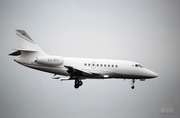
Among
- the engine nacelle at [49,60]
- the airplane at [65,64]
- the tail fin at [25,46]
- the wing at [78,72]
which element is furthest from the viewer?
the tail fin at [25,46]

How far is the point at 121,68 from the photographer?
26.2 m

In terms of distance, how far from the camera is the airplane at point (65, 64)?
80.8 ft

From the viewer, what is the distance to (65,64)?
25078mm

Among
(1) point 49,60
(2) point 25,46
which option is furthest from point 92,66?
(2) point 25,46

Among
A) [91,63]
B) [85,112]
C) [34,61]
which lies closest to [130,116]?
[85,112]

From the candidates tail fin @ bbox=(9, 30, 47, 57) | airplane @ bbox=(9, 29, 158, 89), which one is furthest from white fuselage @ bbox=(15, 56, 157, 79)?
tail fin @ bbox=(9, 30, 47, 57)

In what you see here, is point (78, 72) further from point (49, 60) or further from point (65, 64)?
point (49, 60)

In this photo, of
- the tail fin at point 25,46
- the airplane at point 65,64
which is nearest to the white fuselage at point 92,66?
the airplane at point 65,64

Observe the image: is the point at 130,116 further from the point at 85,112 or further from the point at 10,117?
the point at 10,117

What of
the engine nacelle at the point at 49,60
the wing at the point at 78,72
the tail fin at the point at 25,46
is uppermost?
the tail fin at the point at 25,46

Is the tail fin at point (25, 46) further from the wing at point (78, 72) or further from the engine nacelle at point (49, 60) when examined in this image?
the wing at point (78, 72)

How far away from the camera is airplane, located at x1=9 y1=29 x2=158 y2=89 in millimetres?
24625

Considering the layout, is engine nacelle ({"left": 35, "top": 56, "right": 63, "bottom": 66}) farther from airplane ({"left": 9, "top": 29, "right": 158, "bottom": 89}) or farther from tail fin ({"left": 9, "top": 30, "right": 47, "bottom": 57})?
tail fin ({"left": 9, "top": 30, "right": 47, "bottom": 57})

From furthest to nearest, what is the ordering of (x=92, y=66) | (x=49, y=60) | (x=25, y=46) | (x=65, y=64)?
(x=92, y=66), (x=25, y=46), (x=65, y=64), (x=49, y=60)
